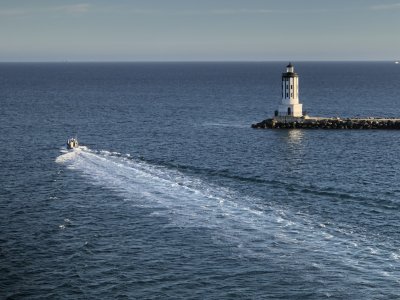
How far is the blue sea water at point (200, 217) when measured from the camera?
155 ft

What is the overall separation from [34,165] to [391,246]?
53.3 m

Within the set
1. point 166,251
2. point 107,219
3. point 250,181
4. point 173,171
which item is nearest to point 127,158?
point 173,171

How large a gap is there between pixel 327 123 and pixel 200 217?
7365 centimetres

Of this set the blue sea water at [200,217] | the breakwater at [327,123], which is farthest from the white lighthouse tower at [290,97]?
the blue sea water at [200,217]

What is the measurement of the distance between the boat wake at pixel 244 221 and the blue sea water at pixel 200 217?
17 cm

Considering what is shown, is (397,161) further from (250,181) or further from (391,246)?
(391,246)

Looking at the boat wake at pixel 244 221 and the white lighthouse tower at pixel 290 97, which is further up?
the white lighthouse tower at pixel 290 97

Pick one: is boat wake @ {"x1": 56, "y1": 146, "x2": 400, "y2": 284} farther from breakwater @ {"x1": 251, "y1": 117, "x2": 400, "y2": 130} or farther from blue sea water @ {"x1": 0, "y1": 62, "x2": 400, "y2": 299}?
breakwater @ {"x1": 251, "y1": 117, "x2": 400, "y2": 130}

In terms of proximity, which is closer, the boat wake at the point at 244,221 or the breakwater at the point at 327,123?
the boat wake at the point at 244,221

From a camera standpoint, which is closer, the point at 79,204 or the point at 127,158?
the point at 79,204

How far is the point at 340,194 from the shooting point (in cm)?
7219

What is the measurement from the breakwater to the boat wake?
47962 millimetres

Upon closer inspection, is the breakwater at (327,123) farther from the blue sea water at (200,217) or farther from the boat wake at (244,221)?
the boat wake at (244,221)

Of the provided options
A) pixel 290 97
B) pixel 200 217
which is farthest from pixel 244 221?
pixel 290 97
